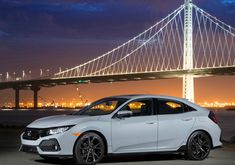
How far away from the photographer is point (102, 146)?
11031 mm

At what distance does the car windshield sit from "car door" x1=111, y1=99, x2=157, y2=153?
0.18 m

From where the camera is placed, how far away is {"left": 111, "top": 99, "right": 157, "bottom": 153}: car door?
1120cm

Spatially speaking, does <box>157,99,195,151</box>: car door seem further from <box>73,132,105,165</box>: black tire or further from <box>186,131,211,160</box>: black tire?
<box>73,132,105,165</box>: black tire

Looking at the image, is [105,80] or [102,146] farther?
[105,80]

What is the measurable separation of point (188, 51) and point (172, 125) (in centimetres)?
7397

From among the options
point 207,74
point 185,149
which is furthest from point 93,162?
point 207,74

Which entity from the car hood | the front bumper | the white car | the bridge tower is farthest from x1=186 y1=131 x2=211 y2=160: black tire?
the bridge tower

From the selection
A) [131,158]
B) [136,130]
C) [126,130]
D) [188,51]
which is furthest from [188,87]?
[126,130]

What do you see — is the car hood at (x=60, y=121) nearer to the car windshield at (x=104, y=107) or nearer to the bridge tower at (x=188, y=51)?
the car windshield at (x=104, y=107)

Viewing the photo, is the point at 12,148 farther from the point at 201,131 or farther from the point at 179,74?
the point at 179,74

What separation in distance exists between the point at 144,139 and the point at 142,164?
1.57ft

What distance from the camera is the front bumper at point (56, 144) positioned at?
1070 cm

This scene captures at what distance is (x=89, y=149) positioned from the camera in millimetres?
10906

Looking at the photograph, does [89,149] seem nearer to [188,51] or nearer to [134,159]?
[134,159]
